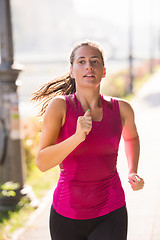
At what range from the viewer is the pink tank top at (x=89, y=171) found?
6.08 feet

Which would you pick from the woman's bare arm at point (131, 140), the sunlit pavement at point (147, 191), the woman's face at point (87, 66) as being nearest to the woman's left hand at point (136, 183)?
the woman's bare arm at point (131, 140)

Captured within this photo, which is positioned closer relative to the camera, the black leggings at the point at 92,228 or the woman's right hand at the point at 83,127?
the woman's right hand at the point at 83,127

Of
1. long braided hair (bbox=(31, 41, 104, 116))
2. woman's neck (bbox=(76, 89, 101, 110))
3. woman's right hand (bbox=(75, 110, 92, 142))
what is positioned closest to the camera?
woman's right hand (bbox=(75, 110, 92, 142))

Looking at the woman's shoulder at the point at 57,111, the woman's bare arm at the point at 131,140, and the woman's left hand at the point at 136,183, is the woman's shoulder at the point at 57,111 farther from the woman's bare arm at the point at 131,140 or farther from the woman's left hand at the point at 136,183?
the woman's left hand at the point at 136,183

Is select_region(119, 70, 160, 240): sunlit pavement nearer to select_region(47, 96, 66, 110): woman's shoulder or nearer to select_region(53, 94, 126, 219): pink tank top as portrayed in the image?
select_region(53, 94, 126, 219): pink tank top

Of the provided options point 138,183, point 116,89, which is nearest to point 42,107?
point 138,183

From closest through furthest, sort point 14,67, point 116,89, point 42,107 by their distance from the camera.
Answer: point 42,107 < point 14,67 < point 116,89

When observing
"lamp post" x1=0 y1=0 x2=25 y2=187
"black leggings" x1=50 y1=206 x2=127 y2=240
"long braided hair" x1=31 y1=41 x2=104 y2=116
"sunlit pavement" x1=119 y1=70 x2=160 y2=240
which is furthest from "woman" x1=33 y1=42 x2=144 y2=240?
"lamp post" x1=0 y1=0 x2=25 y2=187

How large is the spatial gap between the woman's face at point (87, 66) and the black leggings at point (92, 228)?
0.72 meters

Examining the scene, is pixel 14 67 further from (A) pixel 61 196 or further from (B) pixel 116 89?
(B) pixel 116 89

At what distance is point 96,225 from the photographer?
1898 millimetres

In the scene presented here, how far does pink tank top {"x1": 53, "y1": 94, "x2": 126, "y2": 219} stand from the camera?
185 centimetres

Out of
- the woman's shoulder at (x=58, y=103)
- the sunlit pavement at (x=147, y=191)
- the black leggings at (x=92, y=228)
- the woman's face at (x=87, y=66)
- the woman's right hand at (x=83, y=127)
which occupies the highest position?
the woman's face at (x=87, y=66)

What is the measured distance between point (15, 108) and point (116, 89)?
1143 centimetres
